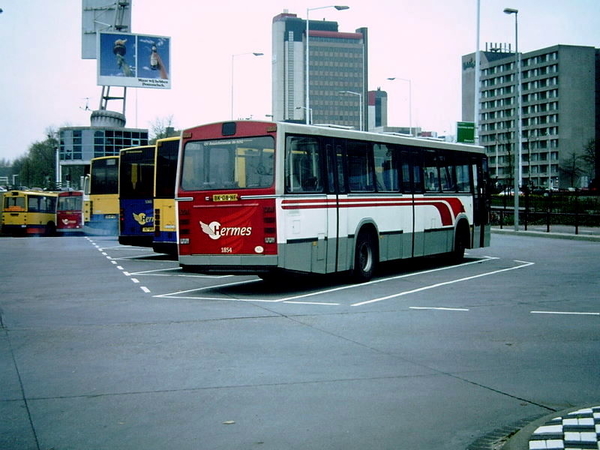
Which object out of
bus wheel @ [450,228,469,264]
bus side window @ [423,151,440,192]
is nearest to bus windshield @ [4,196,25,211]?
bus wheel @ [450,228,469,264]

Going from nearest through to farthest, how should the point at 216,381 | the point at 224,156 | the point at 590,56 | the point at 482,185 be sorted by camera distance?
1. the point at 216,381
2. the point at 224,156
3. the point at 482,185
4. the point at 590,56

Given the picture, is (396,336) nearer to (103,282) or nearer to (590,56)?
(103,282)

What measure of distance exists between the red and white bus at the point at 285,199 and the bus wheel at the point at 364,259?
0.02 meters

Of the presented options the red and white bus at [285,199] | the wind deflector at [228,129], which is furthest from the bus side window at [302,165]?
the wind deflector at [228,129]

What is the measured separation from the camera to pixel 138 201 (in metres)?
25.0

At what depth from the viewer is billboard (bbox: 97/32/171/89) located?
55.3m

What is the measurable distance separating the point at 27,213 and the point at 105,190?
43.9ft

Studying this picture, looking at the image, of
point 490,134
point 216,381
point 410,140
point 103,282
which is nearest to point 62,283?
point 103,282

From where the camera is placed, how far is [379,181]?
17.6 m

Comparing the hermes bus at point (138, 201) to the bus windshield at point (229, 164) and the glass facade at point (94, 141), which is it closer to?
the bus windshield at point (229, 164)

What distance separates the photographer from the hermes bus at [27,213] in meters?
48.9

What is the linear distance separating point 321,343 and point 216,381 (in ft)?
7.55

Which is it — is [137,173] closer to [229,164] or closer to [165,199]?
[165,199]

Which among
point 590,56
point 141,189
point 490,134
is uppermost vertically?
point 590,56
